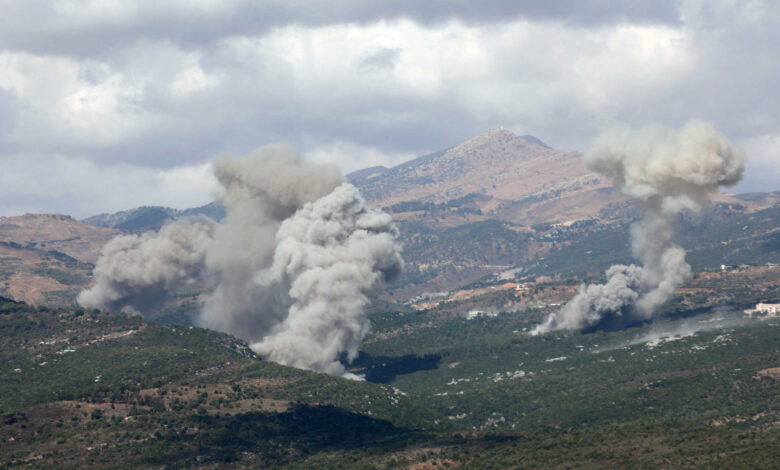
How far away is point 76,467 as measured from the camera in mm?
113438

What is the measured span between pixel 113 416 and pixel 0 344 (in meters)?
52.4

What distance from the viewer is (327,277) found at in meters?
171

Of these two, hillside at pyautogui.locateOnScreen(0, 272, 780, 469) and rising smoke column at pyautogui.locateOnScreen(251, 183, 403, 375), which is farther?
rising smoke column at pyautogui.locateOnScreen(251, 183, 403, 375)

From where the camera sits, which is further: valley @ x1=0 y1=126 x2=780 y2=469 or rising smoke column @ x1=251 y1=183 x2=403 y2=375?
rising smoke column @ x1=251 y1=183 x2=403 y2=375

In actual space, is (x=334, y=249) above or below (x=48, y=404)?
above

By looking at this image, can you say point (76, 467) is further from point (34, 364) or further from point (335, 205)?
point (335, 205)

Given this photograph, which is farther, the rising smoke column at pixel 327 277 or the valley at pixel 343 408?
the rising smoke column at pixel 327 277

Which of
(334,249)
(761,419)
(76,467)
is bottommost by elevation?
(761,419)

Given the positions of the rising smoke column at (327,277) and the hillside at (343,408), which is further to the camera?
the rising smoke column at (327,277)

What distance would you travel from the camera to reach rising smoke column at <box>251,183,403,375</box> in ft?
565

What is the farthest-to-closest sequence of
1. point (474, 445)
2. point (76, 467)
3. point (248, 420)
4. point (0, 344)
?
point (0, 344)
point (248, 420)
point (474, 445)
point (76, 467)

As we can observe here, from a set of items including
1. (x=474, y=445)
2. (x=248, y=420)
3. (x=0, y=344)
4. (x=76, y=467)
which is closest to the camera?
(x=76, y=467)

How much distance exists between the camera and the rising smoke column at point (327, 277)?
172 metres

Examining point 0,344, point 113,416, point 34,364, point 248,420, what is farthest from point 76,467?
point 0,344
